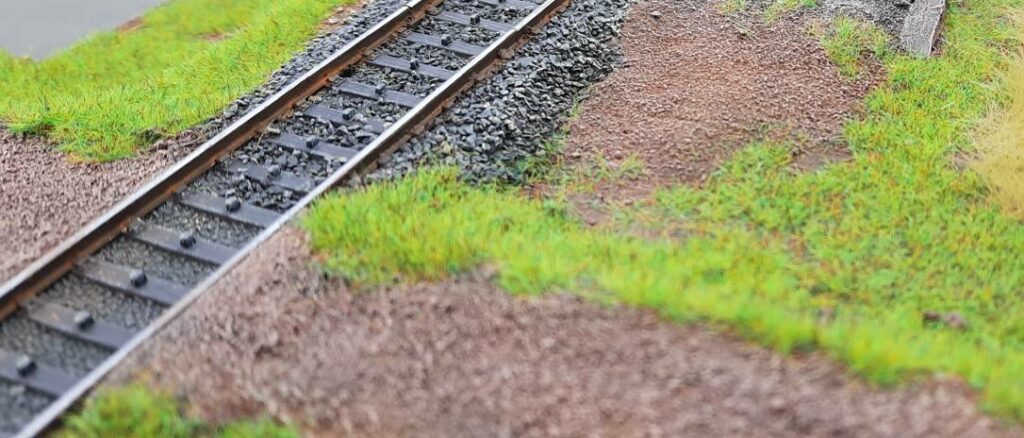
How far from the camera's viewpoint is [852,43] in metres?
9.55

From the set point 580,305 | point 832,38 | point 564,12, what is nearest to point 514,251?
point 580,305

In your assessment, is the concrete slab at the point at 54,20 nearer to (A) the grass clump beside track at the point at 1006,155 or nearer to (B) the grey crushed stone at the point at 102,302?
(B) the grey crushed stone at the point at 102,302

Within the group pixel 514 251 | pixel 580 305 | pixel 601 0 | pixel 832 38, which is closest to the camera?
pixel 580 305

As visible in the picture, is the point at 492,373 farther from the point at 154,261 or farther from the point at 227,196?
the point at 227,196

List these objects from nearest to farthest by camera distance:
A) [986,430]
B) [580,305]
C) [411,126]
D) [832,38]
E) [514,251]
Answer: [986,430] < [580,305] < [514,251] < [411,126] < [832,38]

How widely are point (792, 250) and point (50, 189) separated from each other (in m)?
6.01

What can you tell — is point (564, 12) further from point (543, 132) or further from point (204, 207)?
point (204, 207)

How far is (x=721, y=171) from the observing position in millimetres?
7852

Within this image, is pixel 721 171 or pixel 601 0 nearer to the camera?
pixel 721 171

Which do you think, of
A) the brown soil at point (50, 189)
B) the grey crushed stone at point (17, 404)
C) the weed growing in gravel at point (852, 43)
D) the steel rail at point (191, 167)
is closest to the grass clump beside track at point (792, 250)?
the weed growing in gravel at point (852, 43)

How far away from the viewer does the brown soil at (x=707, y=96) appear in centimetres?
816

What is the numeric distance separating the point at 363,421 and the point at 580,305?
4.99 ft

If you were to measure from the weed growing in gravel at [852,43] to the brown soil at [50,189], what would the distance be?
6.04m

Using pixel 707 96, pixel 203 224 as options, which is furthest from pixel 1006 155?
pixel 203 224
